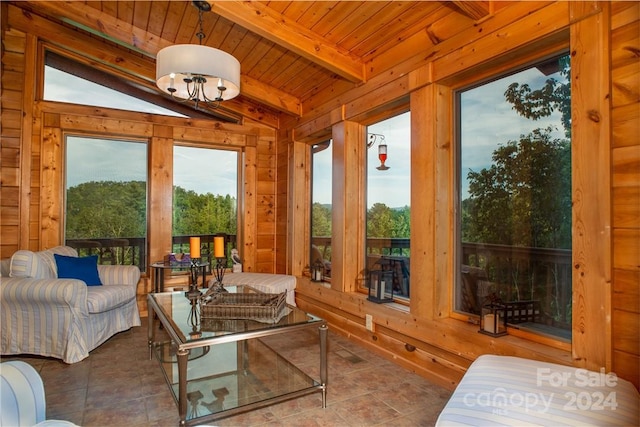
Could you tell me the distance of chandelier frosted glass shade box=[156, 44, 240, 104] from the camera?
7.59 ft

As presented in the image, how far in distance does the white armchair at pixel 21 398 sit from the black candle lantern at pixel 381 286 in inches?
94.6

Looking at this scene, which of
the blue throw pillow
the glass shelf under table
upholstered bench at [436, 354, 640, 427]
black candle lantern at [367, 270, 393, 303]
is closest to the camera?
upholstered bench at [436, 354, 640, 427]

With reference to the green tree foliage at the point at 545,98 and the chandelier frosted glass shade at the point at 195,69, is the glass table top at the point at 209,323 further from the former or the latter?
the green tree foliage at the point at 545,98

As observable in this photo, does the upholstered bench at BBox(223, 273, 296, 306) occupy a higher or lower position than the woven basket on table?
lower

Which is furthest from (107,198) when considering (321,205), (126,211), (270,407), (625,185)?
(625,185)

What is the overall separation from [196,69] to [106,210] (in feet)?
8.92

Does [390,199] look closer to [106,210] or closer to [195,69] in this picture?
[195,69]

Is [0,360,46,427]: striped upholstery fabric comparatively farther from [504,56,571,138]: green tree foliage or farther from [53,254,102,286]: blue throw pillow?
[504,56,571,138]: green tree foliage

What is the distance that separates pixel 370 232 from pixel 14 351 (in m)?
3.20

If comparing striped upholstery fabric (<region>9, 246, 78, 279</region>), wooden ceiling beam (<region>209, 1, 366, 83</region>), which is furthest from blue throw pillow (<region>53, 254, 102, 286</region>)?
wooden ceiling beam (<region>209, 1, 366, 83</region>)

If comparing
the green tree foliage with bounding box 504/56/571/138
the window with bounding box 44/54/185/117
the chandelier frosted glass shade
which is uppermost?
the window with bounding box 44/54/185/117

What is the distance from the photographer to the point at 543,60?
213 cm

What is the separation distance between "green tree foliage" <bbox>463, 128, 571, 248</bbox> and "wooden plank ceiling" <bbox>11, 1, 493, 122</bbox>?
2.92 ft

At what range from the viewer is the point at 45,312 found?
2947 mm
